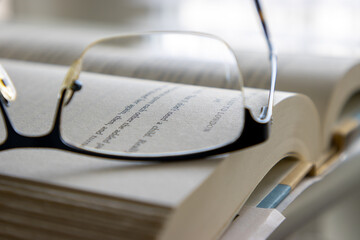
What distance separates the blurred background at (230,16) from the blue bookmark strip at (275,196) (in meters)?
0.85

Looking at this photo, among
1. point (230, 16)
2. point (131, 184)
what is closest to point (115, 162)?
point (131, 184)

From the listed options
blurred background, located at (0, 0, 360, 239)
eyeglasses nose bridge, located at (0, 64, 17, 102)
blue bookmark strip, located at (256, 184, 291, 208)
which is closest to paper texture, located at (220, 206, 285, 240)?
blue bookmark strip, located at (256, 184, 291, 208)

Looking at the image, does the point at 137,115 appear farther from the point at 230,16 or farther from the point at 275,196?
the point at 230,16

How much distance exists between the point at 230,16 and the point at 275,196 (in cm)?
104

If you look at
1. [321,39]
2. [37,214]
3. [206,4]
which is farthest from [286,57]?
[206,4]

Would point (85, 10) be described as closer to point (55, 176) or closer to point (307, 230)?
point (307, 230)

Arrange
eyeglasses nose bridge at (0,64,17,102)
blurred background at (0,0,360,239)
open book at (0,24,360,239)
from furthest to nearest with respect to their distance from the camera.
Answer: blurred background at (0,0,360,239) → eyeglasses nose bridge at (0,64,17,102) → open book at (0,24,360,239)

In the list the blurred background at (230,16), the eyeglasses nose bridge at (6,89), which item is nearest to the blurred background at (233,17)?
the blurred background at (230,16)

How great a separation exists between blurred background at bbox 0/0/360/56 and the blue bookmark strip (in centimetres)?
85

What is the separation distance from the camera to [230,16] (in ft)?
4.04

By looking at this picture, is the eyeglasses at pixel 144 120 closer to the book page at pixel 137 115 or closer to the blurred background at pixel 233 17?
the book page at pixel 137 115

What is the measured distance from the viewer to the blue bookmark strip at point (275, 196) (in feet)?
0.78

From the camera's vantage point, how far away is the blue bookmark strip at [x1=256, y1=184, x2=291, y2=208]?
0.24 m

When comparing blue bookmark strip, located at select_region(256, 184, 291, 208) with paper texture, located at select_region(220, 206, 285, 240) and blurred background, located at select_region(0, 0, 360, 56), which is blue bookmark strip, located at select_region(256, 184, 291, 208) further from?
blurred background, located at select_region(0, 0, 360, 56)
